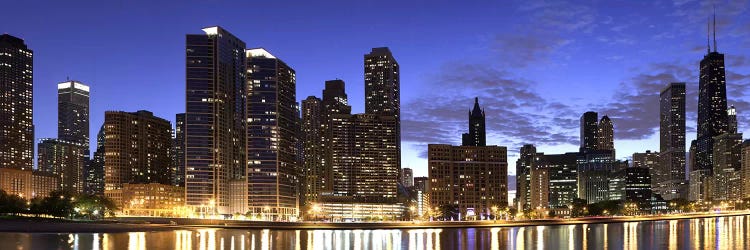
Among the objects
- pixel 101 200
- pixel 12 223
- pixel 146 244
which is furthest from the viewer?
pixel 101 200

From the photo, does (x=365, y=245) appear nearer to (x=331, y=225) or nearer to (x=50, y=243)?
(x=50, y=243)

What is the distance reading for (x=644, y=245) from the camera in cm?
10231

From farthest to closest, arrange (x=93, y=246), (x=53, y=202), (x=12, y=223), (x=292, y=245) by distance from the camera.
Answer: (x=53, y=202)
(x=12, y=223)
(x=292, y=245)
(x=93, y=246)

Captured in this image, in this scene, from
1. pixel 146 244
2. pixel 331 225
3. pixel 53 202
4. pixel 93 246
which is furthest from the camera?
pixel 331 225

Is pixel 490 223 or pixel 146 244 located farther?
pixel 490 223

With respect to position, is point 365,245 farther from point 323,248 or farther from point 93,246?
point 93,246

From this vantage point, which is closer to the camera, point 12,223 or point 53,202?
point 12,223

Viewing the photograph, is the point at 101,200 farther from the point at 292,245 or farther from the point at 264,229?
the point at 292,245

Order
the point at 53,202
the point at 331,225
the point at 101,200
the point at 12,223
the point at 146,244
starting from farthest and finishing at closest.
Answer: the point at 101,200, the point at 331,225, the point at 53,202, the point at 12,223, the point at 146,244

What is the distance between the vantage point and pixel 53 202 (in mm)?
158250

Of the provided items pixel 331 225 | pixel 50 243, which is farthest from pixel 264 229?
pixel 50 243

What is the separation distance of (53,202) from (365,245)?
87.4 meters

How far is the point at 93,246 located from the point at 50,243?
654 centimetres

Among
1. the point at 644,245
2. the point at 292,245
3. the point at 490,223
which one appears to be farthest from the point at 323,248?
the point at 490,223
